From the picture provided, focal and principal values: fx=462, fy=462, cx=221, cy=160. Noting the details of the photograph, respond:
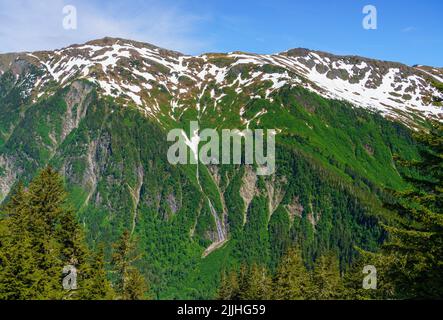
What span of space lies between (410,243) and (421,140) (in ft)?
18.7

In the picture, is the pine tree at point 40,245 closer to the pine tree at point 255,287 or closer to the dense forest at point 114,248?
the dense forest at point 114,248

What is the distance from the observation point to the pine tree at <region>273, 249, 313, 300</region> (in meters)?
60.6

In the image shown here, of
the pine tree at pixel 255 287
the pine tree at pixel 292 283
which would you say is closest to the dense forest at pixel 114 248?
the pine tree at pixel 292 283

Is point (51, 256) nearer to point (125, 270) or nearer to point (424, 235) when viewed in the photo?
point (125, 270)

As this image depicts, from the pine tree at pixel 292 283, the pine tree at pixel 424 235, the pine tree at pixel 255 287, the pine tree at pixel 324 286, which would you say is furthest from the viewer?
the pine tree at pixel 255 287

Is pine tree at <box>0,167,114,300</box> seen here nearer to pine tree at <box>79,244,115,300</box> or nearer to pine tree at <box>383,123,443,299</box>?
pine tree at <box>79,244,115,300</box>

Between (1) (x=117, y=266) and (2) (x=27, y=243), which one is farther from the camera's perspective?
(1) (x=117, y=266)

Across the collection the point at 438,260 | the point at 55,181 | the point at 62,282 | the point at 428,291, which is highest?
the point at 55,181

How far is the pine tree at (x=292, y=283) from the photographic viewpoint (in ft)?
199

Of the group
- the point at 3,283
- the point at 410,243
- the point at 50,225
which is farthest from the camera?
the point at 50,225

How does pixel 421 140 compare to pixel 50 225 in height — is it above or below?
above
